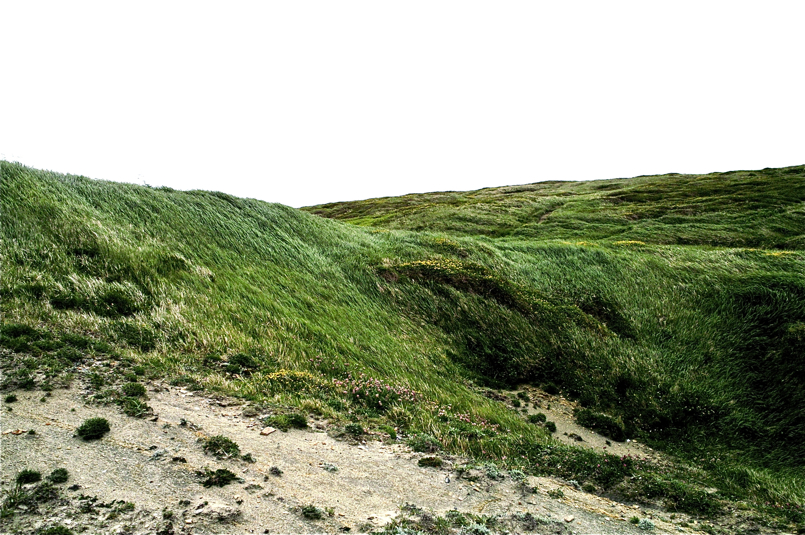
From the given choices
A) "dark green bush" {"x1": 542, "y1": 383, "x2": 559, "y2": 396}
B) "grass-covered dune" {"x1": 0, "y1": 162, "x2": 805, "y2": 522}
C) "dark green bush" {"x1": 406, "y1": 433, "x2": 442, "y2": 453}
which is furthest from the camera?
"dark green bush" {"x1": 542, "y1": 383, "x2": 559, "y2": 396}

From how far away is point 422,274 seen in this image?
23875mm

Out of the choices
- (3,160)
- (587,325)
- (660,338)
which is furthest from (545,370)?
(3,160)

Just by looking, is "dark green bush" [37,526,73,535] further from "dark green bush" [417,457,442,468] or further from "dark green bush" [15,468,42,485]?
"dark green bush" [417,457,442,468]

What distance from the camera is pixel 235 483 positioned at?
6.86 m

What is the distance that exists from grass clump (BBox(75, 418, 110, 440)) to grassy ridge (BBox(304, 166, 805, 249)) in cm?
5098

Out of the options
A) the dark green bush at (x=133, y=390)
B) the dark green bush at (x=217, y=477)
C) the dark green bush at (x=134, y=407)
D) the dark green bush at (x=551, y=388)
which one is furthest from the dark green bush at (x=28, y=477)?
the dark green bush at (x=551, y=388)

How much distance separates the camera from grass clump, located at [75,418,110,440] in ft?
23.5

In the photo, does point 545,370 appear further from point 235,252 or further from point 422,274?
point 235,252

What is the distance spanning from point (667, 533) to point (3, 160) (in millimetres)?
26315

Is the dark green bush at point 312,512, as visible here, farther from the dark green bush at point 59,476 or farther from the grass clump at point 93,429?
the grass clump at point 93,429

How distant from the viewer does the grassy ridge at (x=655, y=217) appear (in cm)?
4762

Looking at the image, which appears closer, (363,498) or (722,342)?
(363,498)

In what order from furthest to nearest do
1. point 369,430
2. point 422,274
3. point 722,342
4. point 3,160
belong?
1. point 422,274
2. point 722,342
3. point 3,160
4. point 369,430

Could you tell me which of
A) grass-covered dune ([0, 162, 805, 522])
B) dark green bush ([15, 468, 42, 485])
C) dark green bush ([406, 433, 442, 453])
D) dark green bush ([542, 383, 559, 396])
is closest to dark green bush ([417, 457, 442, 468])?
dark green bush ([406, 433, 442, 453])
